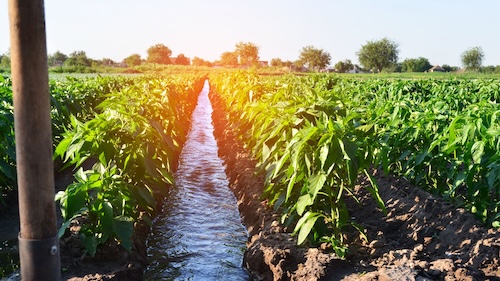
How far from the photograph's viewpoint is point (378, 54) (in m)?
98.1

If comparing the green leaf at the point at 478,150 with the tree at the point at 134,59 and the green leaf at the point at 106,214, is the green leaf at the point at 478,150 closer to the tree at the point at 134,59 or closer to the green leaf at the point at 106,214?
the green leaf at the point at 106,214

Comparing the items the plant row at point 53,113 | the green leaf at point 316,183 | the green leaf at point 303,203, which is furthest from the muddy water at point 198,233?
the plant row at point 53,113

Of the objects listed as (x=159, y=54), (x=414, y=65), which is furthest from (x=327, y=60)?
(x=159, y=54)

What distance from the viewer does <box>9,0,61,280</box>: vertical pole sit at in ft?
8.54

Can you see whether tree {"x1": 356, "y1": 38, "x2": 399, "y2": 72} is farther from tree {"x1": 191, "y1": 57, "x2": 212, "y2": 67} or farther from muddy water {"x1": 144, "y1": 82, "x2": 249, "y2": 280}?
muddy water {"x1": 144, "y1": 82, "x2": 249, "y2": 280}

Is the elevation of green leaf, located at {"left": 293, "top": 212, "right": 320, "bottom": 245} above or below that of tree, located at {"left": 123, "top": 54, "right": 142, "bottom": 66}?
below

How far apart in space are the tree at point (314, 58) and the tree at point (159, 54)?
30477mm

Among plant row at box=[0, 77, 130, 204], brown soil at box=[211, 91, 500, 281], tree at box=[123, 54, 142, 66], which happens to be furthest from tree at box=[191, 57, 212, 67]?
brown soil at box=[211, 91, 500, 281]

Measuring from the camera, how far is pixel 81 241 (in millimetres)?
4648

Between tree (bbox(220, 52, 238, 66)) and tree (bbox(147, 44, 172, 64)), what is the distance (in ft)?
39.9

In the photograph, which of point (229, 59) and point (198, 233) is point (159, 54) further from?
point (198, 233)

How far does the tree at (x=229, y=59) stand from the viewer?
356 feet

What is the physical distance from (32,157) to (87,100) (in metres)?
9.09

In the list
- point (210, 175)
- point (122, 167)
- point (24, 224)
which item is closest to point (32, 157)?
point (24, 224)
